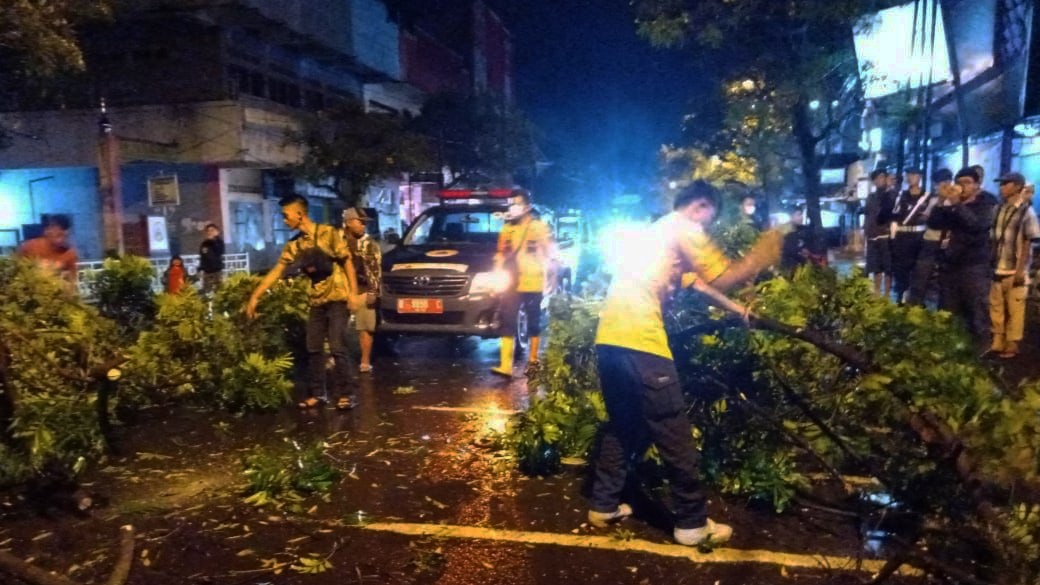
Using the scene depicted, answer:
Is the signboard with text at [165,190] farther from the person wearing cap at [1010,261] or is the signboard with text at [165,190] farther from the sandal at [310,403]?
the person wearing cap at [1010,261]

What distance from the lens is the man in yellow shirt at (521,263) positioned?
819 cm

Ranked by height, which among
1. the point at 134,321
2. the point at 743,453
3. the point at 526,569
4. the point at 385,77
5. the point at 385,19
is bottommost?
the point at 526,569

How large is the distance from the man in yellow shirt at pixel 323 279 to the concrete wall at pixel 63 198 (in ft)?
55.8

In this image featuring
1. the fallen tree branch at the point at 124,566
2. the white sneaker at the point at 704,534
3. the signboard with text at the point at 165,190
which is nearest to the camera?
the fallen tree branch at the point at 124,566

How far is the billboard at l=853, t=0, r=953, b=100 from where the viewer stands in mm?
17475

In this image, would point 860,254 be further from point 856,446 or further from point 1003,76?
point 856,446

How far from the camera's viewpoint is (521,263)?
831 cm

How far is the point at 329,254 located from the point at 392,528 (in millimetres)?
3050

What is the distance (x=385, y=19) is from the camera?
89.5 ft

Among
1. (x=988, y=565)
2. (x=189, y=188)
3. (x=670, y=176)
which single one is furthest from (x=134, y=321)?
(x=670, y=176)

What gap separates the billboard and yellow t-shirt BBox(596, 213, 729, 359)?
15234 millimetres

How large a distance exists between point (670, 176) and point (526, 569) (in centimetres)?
4907

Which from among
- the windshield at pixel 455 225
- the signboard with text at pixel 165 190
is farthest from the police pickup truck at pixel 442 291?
the signboard with text at pixel 165 190

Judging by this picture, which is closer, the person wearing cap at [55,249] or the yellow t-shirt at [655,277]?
the yellow t-shirt at [655,277]
